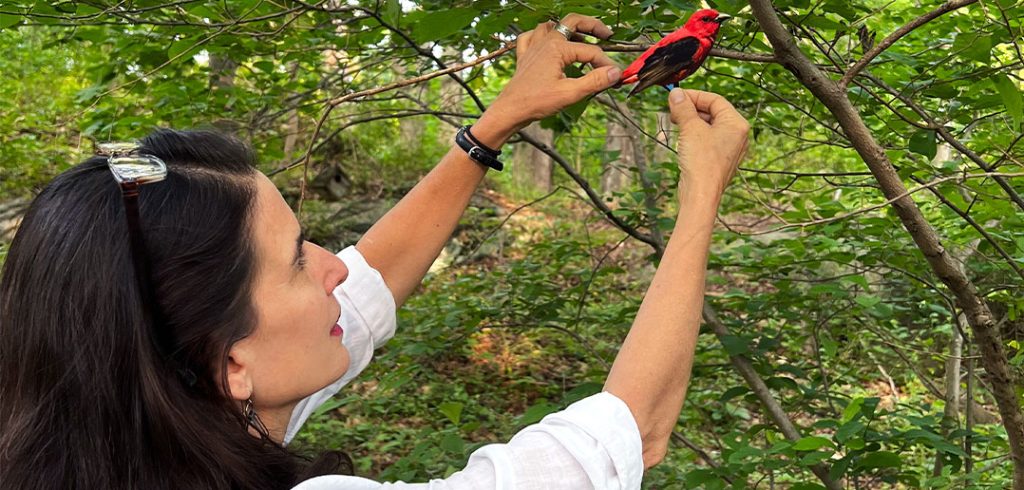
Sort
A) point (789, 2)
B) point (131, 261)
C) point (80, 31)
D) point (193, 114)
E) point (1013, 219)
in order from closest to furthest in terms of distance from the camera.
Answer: point (131, 261) → point (789, 2) → point (1013, 219) → point (80, 31) → point (193, 114)

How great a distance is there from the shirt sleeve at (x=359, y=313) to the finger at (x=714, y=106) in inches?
30.1

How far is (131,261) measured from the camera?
1.06m

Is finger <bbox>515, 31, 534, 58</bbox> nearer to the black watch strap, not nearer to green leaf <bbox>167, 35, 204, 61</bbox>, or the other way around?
the black watch strap

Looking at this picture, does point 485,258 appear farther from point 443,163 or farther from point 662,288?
point 662,288

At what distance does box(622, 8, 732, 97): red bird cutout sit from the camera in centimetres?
129

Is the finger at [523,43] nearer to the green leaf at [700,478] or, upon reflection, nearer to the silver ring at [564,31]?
the silver ring at [564,31]

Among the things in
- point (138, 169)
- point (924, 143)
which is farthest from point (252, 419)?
point (924, 143)

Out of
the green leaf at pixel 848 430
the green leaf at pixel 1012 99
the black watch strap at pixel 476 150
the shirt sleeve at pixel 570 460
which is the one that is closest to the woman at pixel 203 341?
the shirt sleeve at pixel 570 460

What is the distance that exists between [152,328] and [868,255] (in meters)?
2.03

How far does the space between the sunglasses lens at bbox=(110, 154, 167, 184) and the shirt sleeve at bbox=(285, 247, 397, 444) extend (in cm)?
58

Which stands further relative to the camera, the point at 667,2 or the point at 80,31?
the point at 80,31

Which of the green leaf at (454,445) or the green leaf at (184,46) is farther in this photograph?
the green leaf at (454,445)

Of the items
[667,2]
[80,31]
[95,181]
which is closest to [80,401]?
[95,181]

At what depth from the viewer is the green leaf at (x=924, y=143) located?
170 centimetres
